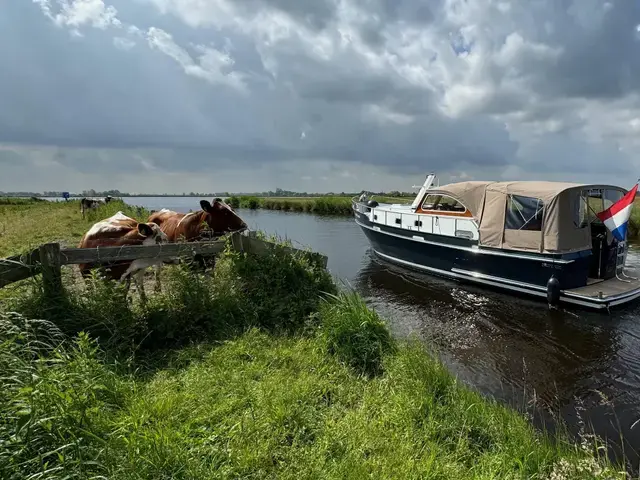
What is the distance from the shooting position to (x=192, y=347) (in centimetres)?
461

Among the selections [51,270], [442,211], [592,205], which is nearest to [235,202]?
[442,211]

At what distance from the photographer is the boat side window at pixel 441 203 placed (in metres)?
12.6

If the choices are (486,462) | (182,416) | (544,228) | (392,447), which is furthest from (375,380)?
(544,228)

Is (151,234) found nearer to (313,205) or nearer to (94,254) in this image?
(94,254)

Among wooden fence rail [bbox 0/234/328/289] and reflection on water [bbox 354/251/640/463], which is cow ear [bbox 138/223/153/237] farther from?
reflection on water [bbox 354/251/640/463]

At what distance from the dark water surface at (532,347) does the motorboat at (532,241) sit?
0.54 meters

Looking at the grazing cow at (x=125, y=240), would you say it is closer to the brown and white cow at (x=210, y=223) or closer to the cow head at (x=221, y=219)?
the brown and white cow at (x=210, y=223)

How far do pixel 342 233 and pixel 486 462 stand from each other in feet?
73.8

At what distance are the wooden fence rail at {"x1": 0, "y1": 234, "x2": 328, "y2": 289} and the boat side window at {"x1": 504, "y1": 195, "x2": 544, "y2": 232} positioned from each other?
22.2ft

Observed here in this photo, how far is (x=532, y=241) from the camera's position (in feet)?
32.6

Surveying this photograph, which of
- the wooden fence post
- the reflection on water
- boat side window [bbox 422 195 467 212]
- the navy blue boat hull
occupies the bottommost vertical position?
the reflection on water

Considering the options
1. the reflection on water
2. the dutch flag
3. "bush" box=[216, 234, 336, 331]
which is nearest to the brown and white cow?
"bush" box=[216, 234, 336, 331]

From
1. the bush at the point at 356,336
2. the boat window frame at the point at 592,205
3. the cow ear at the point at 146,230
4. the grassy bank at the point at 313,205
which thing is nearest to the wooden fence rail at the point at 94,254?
the cow ear at the point at 146,230

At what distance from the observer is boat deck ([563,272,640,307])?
8818 mm
